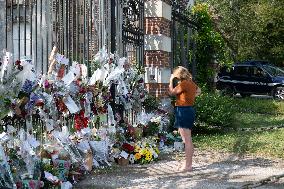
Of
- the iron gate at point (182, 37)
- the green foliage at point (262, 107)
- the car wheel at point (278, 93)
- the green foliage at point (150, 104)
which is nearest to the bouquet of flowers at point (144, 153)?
the green foliage at point (150, 104)

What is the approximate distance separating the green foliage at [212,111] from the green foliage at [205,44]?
4414 mm

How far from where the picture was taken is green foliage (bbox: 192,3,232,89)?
1756 cm

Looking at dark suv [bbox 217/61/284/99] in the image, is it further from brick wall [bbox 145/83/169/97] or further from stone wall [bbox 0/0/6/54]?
stone wall [bbox 0/0/6/54]

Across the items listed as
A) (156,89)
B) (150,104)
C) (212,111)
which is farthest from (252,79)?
(150,104)

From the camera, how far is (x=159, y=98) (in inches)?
471

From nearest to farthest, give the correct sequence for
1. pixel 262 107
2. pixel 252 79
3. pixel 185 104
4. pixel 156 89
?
pixel 185 104
pixel 156 89
pixel 262 107
pixel 252 79

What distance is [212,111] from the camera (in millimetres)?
12352

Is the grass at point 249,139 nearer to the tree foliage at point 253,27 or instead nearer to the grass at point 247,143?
the grass at point 247,143

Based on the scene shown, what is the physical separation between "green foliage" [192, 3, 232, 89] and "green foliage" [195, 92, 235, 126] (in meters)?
4.41

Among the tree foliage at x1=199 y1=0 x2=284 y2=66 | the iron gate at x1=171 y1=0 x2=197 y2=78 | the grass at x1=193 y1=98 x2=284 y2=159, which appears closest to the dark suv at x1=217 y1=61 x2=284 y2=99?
the tree foliage at x1=199 y1=0 x2=284 y2=66

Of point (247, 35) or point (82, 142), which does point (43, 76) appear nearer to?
point (82, 142)

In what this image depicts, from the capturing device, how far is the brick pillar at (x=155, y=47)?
11.9m

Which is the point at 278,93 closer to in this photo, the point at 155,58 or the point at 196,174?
the point at 155,58

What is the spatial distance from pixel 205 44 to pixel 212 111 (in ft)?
19.7
